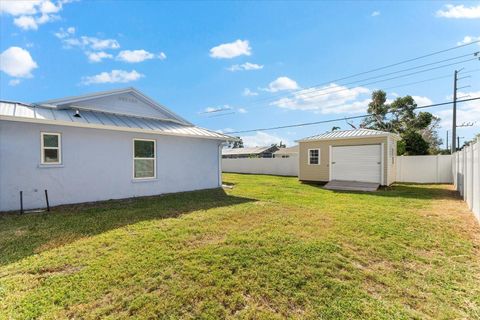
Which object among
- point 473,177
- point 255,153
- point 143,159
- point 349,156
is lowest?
point 473,177

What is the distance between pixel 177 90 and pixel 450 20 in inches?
636

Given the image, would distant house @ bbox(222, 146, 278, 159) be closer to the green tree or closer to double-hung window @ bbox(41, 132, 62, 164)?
the green tree

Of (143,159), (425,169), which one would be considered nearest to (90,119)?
(143,159)

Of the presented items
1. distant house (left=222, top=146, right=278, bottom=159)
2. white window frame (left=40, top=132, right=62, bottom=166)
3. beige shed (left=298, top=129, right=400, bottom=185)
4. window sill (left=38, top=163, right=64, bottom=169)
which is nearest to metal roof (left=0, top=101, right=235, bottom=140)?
white window frame (left=40, top=132, right=62, bottom=166)

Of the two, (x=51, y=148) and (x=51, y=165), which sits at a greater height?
(x=51, y=148)

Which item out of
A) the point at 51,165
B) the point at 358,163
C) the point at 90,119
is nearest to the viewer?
the point at 51,165

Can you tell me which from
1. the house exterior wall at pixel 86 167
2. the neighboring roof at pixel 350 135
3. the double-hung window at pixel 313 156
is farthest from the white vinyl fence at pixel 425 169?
the house exterior wall at pixel 86 167

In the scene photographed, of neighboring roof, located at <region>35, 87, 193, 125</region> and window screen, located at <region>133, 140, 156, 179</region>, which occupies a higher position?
neighboring roof, located at <region>35, 87, 193, 125</region>

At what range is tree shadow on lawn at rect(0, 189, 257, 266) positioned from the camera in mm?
4371

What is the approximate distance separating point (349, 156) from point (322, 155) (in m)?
1.51

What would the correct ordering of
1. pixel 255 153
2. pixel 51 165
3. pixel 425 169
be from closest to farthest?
pixel 51 165
pixel 425 169
pixel 255 153

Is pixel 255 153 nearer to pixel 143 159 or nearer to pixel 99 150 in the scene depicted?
pixel 143 159

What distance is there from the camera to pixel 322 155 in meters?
14.7

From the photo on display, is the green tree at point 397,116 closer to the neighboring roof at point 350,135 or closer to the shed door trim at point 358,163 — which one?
the neighboring roof at point 350,135
